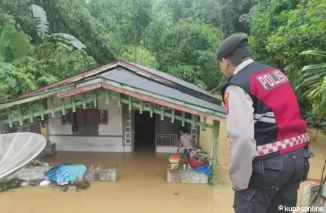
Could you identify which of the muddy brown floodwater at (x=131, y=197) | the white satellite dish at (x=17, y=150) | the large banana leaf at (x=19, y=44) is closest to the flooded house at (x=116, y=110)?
the muddy brown floodwater at (x=131, y=197)

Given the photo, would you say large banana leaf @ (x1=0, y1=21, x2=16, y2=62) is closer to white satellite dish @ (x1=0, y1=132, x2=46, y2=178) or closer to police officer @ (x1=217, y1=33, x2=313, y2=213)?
white satellite dish @ (x1=0, y1=132, x2=46, y2=178)

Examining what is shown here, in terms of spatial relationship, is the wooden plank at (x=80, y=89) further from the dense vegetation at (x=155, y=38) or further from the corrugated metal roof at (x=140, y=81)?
the dense vegetation at (x=155, y=38)

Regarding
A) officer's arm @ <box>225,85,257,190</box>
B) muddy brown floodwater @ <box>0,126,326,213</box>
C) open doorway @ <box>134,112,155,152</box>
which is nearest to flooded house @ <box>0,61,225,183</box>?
open doorway @ <box>134,112,155,152</box>

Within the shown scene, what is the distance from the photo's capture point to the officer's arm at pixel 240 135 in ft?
6.12

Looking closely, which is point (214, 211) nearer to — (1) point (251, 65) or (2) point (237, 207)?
(2) point (237, 207)

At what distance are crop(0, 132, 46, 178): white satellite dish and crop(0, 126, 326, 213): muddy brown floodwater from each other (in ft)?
11.1

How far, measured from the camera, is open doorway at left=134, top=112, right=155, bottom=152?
1196cm

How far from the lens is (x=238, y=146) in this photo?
6.16 feet

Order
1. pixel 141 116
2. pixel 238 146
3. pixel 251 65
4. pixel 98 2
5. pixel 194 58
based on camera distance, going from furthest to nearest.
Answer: pixel 98 2 → pixel 194 58 → pixel 141 116 → pixel 251 65 → pixel 238 146

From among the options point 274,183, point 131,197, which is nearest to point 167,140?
point 131,197

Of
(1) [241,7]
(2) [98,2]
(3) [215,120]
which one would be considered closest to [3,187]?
(3) [215,120]

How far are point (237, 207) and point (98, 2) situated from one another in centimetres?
2616

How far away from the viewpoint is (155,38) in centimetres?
2444

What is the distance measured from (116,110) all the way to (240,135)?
892 cm
